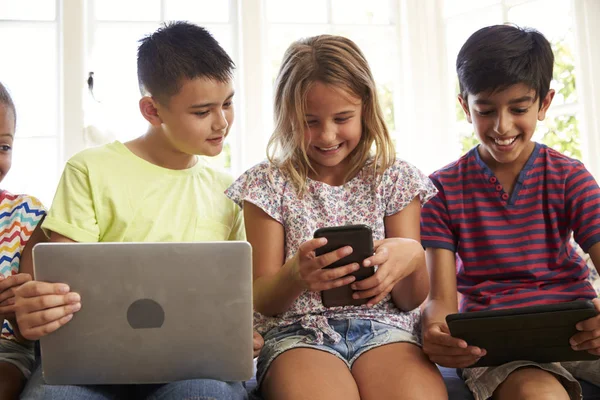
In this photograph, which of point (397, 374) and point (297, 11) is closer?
point (397, 374)

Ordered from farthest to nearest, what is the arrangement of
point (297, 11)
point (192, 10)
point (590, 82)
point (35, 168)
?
point (297, 11) < point (192, 10) < point (35, 168) < point (590, 82)

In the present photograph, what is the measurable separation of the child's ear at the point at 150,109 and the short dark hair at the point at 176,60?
0.02m

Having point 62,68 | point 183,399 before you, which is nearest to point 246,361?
point 183,399

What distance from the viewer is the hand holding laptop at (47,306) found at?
3.68ft

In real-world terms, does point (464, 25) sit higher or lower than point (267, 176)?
higher

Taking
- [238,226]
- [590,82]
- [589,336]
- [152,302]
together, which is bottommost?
[589,336]

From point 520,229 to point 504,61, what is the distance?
402mm

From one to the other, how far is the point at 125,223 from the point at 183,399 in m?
0.56

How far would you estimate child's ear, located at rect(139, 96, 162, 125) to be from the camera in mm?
1698

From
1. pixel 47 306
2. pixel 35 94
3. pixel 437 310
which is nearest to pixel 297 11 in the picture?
pixel 35 94

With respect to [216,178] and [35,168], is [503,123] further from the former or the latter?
[35,168]

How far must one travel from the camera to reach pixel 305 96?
1.57 metres

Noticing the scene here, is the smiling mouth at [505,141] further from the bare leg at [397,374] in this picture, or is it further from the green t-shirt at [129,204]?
the green t-shirt at [129,204]

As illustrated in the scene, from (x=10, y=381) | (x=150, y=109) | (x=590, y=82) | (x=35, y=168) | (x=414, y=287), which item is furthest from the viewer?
(x=35, y=168)
